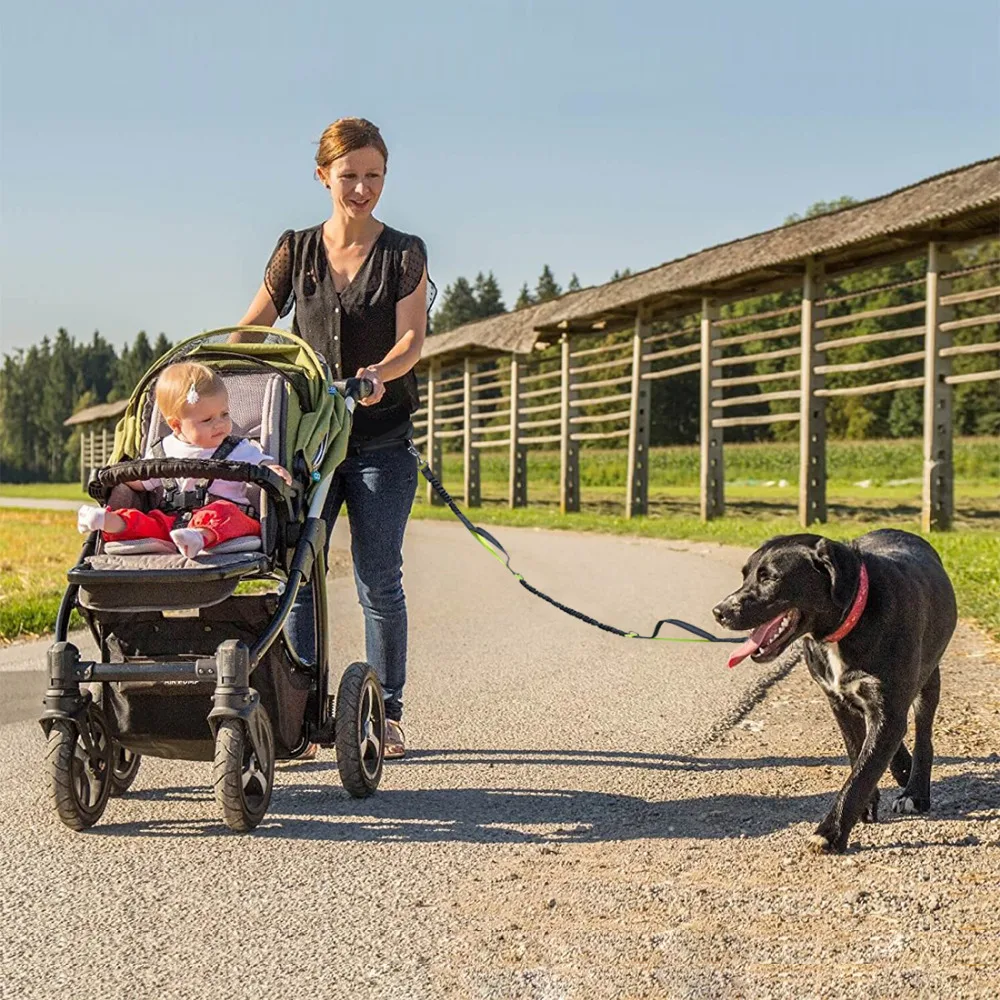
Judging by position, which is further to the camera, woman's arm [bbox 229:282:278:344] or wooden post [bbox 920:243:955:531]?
wooden post [bbox 920:243:955:531]

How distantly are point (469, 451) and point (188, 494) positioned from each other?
83.7ft

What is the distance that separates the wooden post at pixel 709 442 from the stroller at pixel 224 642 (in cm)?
1616

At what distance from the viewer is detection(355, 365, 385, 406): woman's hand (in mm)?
4699

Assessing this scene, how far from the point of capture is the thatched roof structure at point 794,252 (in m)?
15.5

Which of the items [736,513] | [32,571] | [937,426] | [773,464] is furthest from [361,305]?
[773,464]

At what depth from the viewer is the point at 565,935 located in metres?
3.09

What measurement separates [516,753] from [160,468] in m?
2.00

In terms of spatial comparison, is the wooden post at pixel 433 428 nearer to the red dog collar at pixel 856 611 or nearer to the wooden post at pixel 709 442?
the wooden post at pixel 709 442

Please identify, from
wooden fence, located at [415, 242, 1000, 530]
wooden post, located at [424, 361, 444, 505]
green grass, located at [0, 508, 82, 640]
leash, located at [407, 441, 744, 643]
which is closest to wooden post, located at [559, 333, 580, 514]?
wooden fence, located at [415, 242, 1000, 530]

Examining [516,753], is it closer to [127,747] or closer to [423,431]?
[127,747]

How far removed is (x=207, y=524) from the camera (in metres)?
4.00

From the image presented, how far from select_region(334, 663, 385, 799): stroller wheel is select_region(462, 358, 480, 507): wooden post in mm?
24925

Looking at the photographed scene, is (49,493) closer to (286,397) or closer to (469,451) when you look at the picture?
(469,451)

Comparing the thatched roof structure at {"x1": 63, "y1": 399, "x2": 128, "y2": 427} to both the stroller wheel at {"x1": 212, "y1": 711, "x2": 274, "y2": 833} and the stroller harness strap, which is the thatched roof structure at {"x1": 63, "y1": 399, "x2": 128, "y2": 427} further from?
the stroller wheel at {"x1": 212, "y1": 711, "x2": 274, "y2": 833}
